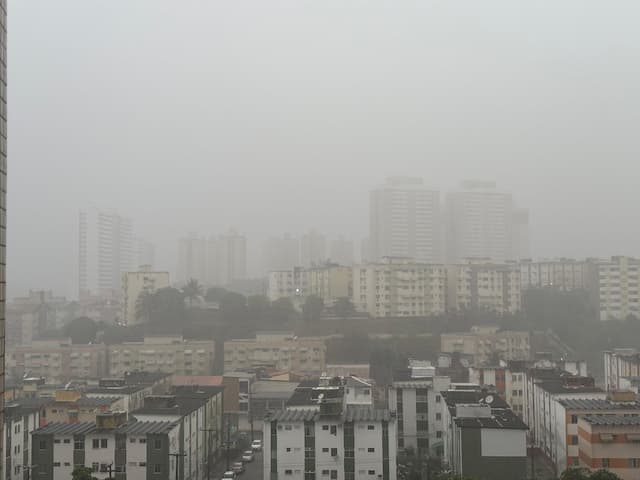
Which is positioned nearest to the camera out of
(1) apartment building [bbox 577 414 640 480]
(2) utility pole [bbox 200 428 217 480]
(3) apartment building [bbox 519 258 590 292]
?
(1) apartment building [bbox 577 414 640 480]

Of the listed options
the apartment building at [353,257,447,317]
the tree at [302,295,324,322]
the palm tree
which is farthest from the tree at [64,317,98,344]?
the apartment building at [353,257,447,317]

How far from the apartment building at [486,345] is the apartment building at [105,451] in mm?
8729

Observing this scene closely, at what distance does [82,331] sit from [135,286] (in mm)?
1812

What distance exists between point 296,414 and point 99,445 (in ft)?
4.64

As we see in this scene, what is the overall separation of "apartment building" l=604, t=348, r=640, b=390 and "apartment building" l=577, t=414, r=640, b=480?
3500mm

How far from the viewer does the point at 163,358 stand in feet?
42.7

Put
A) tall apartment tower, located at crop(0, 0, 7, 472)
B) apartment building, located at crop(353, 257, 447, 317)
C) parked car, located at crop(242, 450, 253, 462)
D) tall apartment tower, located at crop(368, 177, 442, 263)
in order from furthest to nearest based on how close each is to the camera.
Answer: tall apartment tower, located at crop(368, 177, 442, 263) < apartment building, located at crop(353, 257, 447, 317) < parked car, located at crop(242, 450, 253, 462) < tall apartment tower, located at crop(0, 0, 7, 472)

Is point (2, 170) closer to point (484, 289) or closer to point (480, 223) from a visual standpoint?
point (484, 289)

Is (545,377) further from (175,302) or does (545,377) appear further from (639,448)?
(175,302)

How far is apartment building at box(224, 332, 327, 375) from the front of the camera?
13.1 meters

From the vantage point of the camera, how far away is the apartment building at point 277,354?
1309cm

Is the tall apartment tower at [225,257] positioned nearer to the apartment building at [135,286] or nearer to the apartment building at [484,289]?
the apartment building at [135,286]

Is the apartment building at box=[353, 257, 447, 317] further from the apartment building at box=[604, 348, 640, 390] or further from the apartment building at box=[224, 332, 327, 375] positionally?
the apartment building at box=[604, 348, 640, 390]

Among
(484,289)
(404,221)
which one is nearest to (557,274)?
(484,289)
